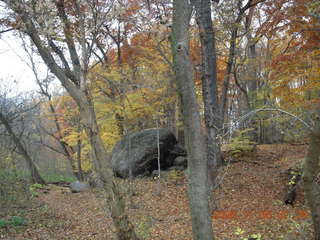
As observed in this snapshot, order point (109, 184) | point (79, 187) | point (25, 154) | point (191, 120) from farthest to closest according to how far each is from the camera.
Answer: point (25, 154), point (79, 187), point (109, 184), point (191, 120)

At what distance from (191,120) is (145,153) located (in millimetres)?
10056

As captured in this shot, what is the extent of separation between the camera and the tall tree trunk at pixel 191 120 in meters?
3.37

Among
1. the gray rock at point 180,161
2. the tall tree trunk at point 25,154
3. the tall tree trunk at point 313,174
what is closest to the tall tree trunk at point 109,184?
the tall tree trunk at point 313,174

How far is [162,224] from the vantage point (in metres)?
7.54

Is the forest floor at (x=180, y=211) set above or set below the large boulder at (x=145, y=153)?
below

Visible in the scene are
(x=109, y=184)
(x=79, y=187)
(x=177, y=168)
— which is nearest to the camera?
(x=109, y=184)

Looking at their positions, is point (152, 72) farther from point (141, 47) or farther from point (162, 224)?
point (162, 224)

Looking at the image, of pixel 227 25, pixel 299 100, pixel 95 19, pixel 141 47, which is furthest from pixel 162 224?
pixel 141 47

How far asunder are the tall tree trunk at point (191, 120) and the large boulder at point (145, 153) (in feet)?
31.7

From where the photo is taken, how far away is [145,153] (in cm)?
1327

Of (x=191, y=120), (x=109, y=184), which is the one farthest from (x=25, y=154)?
(x=191, y=120)

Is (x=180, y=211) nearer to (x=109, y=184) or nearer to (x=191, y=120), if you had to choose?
(x=109, y=184)

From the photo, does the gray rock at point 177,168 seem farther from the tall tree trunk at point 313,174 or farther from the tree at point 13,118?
the tall tree trunk at point 313,174

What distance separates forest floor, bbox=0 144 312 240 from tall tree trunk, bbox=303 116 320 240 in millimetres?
897
